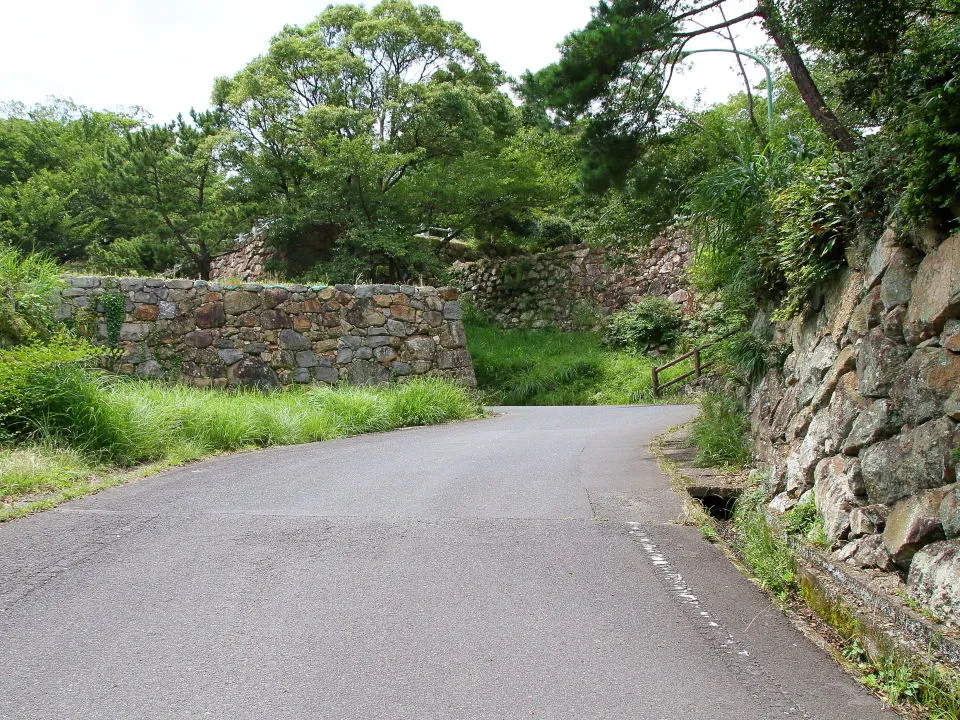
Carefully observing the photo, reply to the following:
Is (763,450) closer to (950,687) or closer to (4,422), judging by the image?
(950,687)

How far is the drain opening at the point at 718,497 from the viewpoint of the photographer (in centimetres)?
654

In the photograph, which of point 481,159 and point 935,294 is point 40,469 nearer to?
point 935,294

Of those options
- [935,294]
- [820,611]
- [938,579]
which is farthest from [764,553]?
[935,294]

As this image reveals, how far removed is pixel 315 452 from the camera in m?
9.10

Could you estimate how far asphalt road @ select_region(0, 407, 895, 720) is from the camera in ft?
10.0

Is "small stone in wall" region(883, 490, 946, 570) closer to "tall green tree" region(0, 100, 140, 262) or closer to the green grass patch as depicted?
the green grass patch

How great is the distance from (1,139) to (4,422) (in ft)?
76.9

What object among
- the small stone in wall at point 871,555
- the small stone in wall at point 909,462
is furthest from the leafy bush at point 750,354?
the small stone in wall at point 871,555

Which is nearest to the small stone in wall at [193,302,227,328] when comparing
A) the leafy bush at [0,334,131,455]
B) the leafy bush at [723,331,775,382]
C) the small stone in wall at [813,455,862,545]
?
the leafy bush at [0,334,131,455]

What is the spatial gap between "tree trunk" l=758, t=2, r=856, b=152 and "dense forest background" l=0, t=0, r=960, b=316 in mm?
24

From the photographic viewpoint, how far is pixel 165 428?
332 inches

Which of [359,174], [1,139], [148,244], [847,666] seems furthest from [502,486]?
[1,139]

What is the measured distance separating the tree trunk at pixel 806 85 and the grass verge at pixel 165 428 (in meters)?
7.11

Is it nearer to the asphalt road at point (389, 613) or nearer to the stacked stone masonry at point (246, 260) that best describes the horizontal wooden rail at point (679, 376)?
the asphalt road at point (389, 613)
